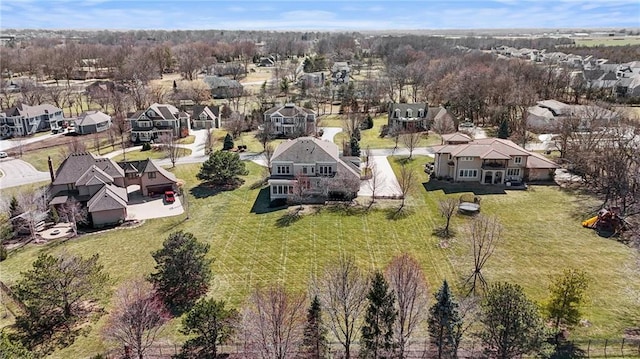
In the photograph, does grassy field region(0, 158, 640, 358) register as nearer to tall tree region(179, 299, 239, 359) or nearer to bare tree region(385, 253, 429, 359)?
tall tree region(179, 299, 239, 359)

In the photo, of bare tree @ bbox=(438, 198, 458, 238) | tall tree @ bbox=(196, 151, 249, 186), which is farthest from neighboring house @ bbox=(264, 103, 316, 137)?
bare tree @ bbox=(438, 198, 458, 238)

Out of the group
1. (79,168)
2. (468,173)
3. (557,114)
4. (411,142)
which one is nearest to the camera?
(79,168)

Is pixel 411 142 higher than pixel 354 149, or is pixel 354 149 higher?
pixel 411 142

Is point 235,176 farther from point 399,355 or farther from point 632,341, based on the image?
point 632,341

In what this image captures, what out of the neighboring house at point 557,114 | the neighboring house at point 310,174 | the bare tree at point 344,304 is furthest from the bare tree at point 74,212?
the neighboring house at point 557,114

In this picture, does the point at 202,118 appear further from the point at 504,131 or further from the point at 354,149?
the point at 504,131

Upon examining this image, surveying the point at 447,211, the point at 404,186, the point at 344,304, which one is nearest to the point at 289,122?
the point at 404,186
